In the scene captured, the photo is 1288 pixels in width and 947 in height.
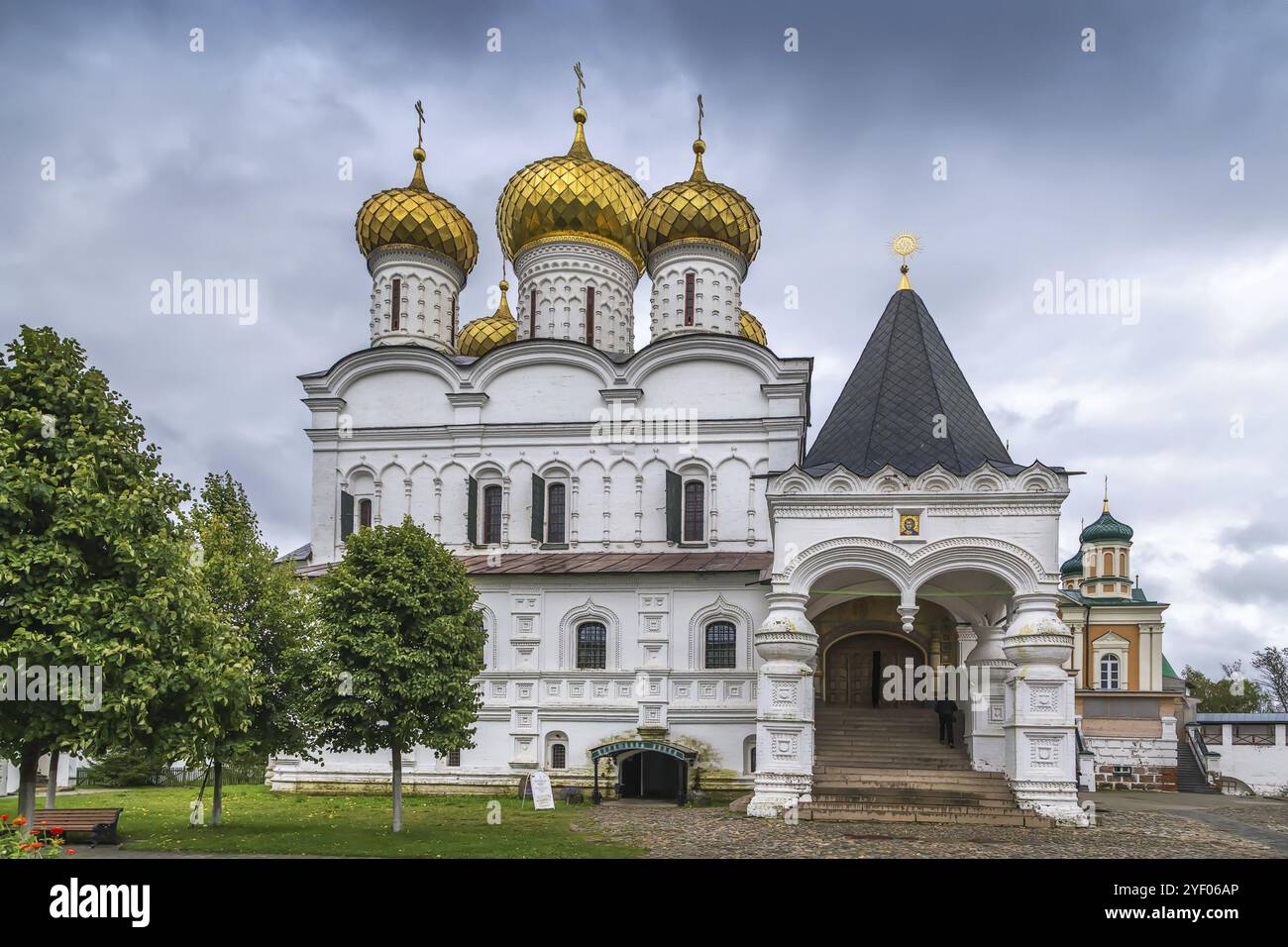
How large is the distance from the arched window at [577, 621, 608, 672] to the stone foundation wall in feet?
54.5

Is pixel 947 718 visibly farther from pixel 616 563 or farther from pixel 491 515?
pixel 491 515

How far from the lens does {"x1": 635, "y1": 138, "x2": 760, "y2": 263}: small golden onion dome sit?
26109 mm

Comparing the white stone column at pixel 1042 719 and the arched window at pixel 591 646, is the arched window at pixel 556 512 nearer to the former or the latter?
the arched window at pixel 591 646

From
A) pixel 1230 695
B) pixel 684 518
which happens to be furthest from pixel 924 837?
pixel 1230 695

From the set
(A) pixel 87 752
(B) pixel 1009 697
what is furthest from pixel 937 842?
(A) pixel 87 752

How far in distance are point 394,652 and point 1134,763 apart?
24.4 metres

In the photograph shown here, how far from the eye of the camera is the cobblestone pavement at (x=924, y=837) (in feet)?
43.8

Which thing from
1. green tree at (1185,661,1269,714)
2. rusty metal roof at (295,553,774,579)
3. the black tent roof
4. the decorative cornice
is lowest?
green tree at (1185,661,1269,714)

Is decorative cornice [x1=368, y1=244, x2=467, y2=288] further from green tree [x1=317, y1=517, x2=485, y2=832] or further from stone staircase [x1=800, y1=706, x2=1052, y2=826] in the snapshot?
stone staircase [x1=800, y1=706, x2=1052, y2=826]

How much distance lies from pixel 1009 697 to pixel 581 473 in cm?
1114

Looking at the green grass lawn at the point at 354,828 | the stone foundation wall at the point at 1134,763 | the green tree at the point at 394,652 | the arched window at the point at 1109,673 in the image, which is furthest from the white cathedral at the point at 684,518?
the arched window at the point at 1109,673

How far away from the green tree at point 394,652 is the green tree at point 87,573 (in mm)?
2201

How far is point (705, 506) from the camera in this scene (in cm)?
2417

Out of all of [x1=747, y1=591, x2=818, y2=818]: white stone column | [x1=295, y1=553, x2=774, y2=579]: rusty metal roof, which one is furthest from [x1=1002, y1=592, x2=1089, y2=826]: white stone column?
[x1=295, y1=553, x2=774, y2=579]: rusty metal roof
